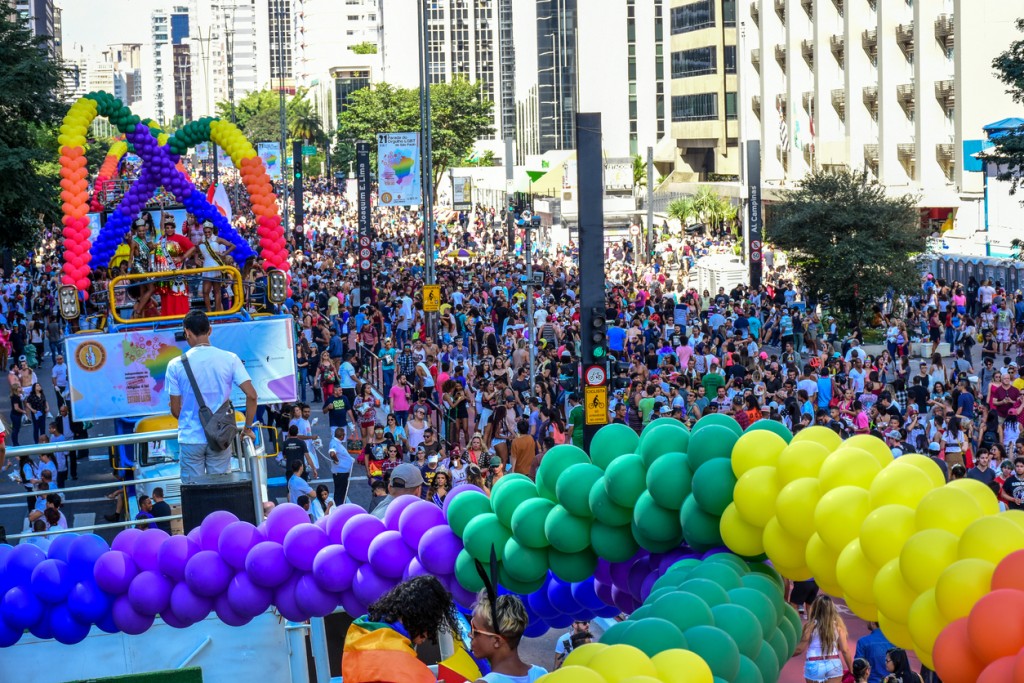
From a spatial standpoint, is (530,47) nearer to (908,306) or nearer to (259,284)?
(908,306)

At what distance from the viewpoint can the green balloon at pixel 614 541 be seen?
7324 mm

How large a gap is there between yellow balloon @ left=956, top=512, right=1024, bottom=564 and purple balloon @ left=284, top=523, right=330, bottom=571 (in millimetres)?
3620

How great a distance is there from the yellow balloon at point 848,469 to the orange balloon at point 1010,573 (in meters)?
1.11

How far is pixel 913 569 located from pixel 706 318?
2806 cm

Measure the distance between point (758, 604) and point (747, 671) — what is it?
357 millimetres

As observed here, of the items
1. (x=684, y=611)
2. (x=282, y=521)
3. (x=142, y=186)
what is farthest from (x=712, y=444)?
(x=142, y=186)

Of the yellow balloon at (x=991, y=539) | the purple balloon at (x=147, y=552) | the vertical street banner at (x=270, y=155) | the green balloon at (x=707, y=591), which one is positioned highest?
the vertical street banner at (x=270, y=155)

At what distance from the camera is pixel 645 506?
7.06 metres

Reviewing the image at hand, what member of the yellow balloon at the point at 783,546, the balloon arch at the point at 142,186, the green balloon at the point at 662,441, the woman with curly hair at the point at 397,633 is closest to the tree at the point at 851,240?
the balloon arch at the point at 142,186

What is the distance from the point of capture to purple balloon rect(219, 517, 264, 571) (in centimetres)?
792

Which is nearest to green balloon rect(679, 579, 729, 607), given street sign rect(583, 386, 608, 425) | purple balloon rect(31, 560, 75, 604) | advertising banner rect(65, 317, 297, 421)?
purple balloon rect(31, 560, 75, 604)

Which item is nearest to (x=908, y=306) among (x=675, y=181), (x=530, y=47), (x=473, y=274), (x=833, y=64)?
(x=473, y=274)

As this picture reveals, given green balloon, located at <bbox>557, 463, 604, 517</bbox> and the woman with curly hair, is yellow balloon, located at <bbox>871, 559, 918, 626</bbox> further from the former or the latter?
green balloon, located at <bbox>557, 463, 604, 517</bbox>

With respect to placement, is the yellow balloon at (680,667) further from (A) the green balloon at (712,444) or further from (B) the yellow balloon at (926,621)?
(A) the green balloon at (712,444)
